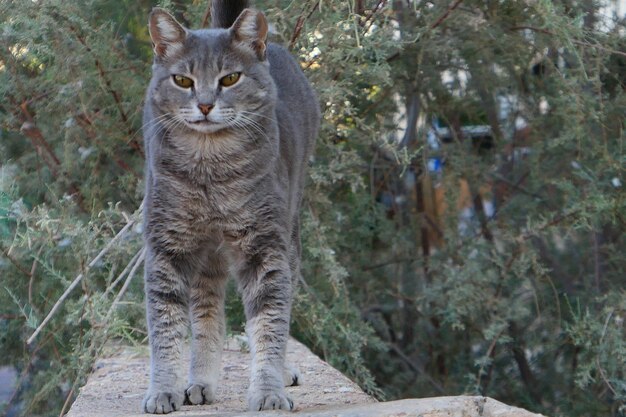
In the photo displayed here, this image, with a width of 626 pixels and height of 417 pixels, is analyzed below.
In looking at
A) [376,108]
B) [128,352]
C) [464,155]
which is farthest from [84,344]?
[464,155]

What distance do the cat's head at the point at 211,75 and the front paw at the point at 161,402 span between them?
898 mm

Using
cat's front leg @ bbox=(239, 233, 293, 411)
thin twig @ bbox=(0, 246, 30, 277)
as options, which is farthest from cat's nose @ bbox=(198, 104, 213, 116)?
thin twig @ bbox=(0, 246, 30, 277)

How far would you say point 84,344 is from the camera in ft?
15.0

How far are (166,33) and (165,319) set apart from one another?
101 cm

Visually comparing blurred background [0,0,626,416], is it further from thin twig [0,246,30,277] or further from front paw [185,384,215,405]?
front paw [185,384,215,405]

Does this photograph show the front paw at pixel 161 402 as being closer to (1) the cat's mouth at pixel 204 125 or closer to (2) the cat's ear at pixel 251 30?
(1) the cat's mouth at pixel 204 125

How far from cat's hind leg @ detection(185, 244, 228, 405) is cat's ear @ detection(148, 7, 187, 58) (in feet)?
2.34

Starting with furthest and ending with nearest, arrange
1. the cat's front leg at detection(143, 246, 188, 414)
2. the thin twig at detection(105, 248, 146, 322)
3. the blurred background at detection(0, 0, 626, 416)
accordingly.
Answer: the blurred background at detection(0, 0, 626, 416), the thin twig at detection(105, 248, 146, 322), the cat's front leg at detection(143, 246, 188, 414)

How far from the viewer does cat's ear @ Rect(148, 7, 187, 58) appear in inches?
154

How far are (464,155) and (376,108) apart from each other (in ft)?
2.07

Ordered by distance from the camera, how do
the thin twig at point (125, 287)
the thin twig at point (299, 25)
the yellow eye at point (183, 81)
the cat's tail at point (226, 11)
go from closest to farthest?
the yellow eye at point (183, 81) → the thin twig at point (125, 287) → the cat's tail at point (226, 11) → the thin twig at point (299, 25)

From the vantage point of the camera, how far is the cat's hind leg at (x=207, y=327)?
153 inches

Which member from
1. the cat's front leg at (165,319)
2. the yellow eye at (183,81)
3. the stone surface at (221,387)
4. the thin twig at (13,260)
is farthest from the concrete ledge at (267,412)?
the yellow eye at (183,81)

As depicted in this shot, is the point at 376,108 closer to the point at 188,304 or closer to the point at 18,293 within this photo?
the point at 18,293
